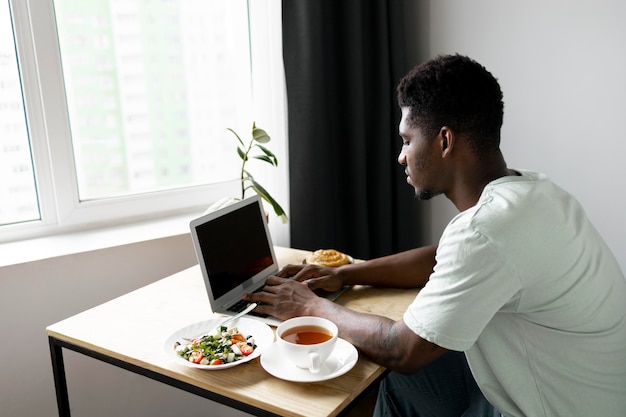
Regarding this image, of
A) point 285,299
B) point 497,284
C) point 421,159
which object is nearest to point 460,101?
point 421,159

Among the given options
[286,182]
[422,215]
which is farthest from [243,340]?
[422,215]

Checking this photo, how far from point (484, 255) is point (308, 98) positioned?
1.29m

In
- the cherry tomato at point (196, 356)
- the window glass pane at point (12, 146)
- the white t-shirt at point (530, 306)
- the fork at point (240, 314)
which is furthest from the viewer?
the window glass pane at point (12, 146)

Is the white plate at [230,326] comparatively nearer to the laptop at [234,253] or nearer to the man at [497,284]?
the laptop at [234,253]

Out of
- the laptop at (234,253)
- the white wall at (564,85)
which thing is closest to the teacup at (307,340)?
the laptop at (234,253)

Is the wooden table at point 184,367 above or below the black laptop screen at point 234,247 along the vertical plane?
below

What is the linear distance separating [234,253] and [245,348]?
346mm

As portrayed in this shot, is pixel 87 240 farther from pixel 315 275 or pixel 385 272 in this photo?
pixel 385 272

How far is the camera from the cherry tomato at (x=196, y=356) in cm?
118

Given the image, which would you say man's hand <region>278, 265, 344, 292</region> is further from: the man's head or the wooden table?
the man's head

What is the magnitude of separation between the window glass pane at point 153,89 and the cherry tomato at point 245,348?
3.66ft

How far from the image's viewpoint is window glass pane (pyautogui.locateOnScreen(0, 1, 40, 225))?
1.84 metres

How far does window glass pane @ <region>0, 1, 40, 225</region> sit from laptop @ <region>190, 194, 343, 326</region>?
84 cm

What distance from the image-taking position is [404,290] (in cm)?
158
